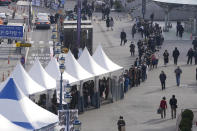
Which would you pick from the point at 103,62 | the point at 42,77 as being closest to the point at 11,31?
the point at 103,62

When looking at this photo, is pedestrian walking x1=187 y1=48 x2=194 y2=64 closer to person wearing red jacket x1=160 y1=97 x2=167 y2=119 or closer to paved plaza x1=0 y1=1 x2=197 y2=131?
paved plaza x1=0 y1=1 x2=197 y2=131

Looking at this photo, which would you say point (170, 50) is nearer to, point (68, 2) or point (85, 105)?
point (85, 105)

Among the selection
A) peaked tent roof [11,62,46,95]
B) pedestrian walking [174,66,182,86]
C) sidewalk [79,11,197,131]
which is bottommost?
sidewalk [79,11,197,131]

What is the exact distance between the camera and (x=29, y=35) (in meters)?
61.4

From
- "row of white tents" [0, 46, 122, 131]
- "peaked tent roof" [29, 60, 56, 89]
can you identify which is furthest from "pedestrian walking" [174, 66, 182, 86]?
"peaked tent roof" [29, 60, 56, 89]

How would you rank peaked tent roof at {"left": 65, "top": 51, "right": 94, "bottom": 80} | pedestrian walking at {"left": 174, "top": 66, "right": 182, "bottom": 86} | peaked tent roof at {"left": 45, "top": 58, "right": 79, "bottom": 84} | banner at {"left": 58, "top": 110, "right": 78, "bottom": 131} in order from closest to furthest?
banner at {"left": 58, "top": 110, "right": 78, "bottom": 131}
peaked tent roof at {"left": 45, "top": 58, "right": 79, "bottom": 84}
peaked tent roof at {"left": 65, "top": 51, "right": 94, "bottom": 80}
pedestrian walking at {"left": 174, "top": 66, "right": 182, "bottom": 86}

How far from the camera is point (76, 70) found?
121ft

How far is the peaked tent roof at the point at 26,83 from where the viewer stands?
3288cm

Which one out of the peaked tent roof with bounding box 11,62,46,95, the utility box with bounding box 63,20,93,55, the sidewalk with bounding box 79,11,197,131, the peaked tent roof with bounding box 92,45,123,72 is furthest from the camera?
the utility box with bounding box 63,20,93,55

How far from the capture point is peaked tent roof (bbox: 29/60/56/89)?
34.1m

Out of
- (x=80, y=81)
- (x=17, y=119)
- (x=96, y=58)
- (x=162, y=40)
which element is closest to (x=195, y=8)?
(x=162, y=40)

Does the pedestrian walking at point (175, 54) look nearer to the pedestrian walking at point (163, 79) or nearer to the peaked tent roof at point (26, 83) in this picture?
the pedestrian walking at point (163, 79)

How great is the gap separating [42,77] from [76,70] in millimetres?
2669

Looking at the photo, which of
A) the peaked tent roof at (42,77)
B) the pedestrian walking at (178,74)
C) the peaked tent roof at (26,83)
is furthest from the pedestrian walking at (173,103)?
the pedestrian walking at (178,74)
